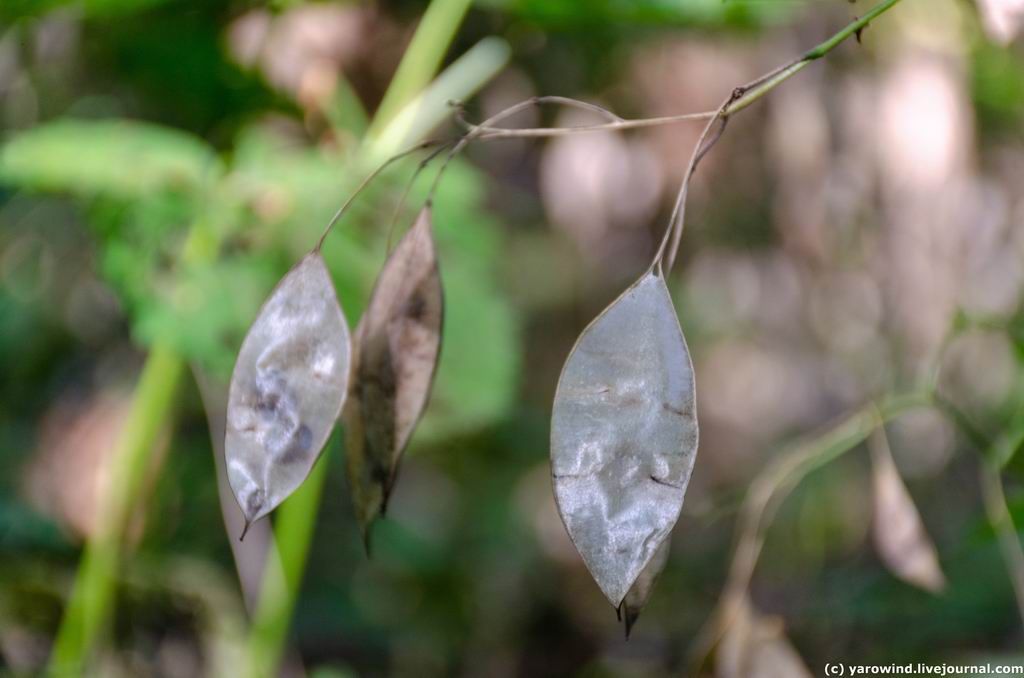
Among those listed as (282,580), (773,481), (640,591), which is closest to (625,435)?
(640,591)

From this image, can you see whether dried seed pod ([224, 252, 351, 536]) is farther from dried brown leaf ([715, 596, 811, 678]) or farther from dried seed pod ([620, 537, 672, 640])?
dried brown leaf ([715, 596, 811, 678])

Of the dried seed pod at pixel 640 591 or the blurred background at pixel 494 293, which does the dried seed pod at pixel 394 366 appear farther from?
the blurred background at pixel 494 293

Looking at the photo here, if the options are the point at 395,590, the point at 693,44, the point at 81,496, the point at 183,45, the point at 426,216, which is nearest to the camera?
the point at 426,216

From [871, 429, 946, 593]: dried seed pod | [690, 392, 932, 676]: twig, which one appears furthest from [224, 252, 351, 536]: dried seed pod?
[871, 429, 946, 593]: dried seed pod

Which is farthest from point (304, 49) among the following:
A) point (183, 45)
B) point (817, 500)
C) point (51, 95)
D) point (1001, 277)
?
point (1001, 277)

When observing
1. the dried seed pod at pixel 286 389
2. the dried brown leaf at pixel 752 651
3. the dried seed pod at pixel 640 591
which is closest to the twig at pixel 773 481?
the dried brown leaf at pixel 752 651

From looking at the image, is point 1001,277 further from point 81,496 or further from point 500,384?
point 81,496
